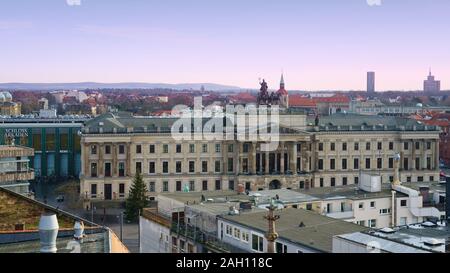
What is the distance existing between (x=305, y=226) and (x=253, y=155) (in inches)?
1120

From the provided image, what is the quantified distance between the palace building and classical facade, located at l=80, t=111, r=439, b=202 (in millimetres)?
66

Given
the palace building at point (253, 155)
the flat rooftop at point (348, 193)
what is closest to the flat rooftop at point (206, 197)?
the flat rooftop at point (348, 193)

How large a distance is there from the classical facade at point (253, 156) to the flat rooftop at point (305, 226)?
23491 millimetres

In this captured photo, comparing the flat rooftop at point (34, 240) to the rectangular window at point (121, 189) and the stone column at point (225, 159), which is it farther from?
the stone column at point (225, 159)


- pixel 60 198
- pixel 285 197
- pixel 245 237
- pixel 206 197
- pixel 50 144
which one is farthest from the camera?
pixel 50 144

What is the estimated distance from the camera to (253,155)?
155ft

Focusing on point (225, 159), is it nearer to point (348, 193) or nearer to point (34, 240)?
point (348, 193)

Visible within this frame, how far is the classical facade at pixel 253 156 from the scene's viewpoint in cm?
4572

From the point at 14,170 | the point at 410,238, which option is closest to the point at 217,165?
the point at 14,170
